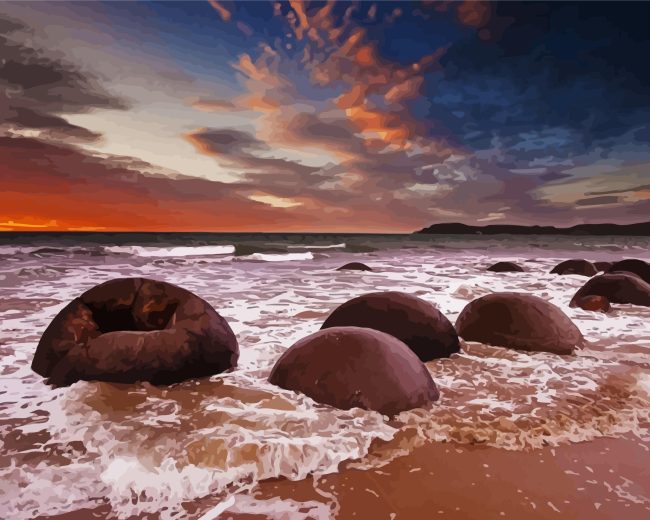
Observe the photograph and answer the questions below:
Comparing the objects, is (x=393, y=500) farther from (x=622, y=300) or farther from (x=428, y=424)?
(x=622, y=300)

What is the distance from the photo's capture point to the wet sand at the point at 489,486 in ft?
6.23

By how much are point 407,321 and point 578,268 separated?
12.4 m

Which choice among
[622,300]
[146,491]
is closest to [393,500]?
[146,491]

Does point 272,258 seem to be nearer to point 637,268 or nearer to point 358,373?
point 637,268

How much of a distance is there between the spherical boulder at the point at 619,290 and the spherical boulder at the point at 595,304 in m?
0.18

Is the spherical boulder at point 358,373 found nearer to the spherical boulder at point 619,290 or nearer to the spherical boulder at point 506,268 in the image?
the spherical boulder at point 619,290

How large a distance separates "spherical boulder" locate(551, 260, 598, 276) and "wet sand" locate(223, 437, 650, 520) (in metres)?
13.4

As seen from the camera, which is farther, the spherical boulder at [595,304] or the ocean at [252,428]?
the spherical boulder at [595,304]

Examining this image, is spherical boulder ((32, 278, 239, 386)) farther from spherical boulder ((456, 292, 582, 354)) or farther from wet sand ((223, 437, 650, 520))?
spherical boulder ((456, 292, 582, 354))

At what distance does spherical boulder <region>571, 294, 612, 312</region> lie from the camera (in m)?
7.08

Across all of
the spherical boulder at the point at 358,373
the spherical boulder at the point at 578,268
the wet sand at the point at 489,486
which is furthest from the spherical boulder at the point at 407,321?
the spherical boulder at the point at 578,268

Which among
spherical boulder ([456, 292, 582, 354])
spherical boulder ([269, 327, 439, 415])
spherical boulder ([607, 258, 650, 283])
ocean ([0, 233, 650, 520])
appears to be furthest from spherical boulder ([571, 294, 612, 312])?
spherical boulder ([269, 327, 439, 415])

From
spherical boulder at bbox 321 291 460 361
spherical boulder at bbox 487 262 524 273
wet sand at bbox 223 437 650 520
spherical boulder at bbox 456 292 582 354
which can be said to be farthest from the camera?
spherical boulder at bbox 487 262 524 273

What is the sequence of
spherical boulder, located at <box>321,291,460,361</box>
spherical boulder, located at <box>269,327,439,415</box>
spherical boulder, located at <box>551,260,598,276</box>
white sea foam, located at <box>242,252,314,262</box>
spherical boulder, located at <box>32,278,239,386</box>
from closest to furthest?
spherical boulder, located at <box>269,327,439,415</box> < spherical boulder, located at <box>32,278,239,386</box> < spherical boulder, located at <box>321,291,460,361</box> < spherical boulder, located at <box>551,260,598,276</box> < white sea foam, located at <box>242,252,314,262</box>
